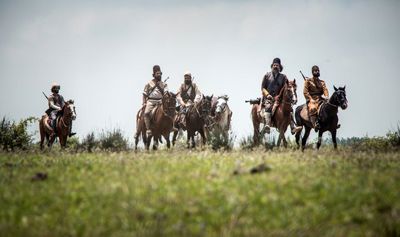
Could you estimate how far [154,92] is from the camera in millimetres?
24031

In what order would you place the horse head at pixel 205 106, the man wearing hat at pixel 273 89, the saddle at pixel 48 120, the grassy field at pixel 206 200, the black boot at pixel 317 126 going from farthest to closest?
the saddle at pixel 48 120 < the horse head at pixel 205 106 < the man wearing hat at pixel 273 89 < the black boot at pixel 317 126 < the grassy field at pixel 206 200

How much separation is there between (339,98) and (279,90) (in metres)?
2.96

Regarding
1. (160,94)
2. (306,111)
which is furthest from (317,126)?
(160,94)

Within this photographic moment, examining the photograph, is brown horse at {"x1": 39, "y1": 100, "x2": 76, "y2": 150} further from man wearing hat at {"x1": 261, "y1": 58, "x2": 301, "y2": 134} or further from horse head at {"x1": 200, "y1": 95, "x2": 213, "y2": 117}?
man wearing hat at {"x1": 261, "y1": 58, "x2": 301, "y2": 134}

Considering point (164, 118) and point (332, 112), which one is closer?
point (332, 112)

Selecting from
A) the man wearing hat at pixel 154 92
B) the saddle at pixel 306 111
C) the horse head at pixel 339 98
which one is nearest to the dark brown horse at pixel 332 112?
the horse head at pixel 339 98

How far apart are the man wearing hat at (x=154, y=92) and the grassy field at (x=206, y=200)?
35.9 ft

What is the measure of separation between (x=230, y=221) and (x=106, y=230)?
1.97 meters

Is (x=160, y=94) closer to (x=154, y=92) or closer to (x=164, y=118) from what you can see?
(x=154, y=92)

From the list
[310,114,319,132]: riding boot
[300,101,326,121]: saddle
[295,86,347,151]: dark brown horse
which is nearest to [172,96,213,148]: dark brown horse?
[300,101,326,121]: saddle

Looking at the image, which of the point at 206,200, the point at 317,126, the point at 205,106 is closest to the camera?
the point at 206,200

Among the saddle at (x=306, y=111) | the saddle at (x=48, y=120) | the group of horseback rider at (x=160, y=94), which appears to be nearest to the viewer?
the saddle at (x=306, y=111)

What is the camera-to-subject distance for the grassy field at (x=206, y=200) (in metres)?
8.61

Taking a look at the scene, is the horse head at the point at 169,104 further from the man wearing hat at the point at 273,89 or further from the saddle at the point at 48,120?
the saddle at the point at 48,120
